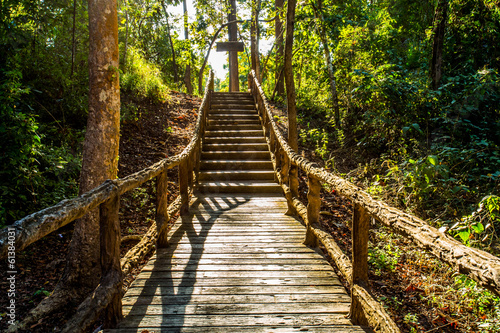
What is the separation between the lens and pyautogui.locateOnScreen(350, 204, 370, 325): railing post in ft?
7.80

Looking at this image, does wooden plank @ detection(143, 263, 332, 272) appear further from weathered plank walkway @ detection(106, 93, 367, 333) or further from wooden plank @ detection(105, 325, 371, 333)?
wooden plank @ detection(105, 325, 371, 333)

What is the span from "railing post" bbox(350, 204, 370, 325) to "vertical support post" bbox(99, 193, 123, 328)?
1.90 metres

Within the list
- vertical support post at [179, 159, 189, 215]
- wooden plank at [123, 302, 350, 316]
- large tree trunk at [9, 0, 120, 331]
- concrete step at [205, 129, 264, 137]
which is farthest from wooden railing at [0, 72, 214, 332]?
concrete step at [205, 129, 264, 137]

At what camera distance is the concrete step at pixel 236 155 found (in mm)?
8273

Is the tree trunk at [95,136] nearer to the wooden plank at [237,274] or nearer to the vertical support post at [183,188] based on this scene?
the wooden plank at [237,274]

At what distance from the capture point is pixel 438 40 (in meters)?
7.77

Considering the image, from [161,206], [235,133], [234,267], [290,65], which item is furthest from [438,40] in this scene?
[161,206]

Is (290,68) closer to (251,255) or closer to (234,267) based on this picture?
(251,255)

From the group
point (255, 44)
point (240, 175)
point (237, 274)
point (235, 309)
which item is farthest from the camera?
point (255, 44)

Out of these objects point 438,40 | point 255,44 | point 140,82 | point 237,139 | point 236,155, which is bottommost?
point 236,155

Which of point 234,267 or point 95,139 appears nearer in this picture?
point 234,267

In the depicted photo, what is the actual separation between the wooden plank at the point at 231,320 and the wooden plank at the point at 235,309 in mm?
53

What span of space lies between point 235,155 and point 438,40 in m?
6.10

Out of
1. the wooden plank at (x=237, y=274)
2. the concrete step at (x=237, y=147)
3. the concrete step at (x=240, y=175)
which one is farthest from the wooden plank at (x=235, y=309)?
the concrete step at (x=237, y=147)
